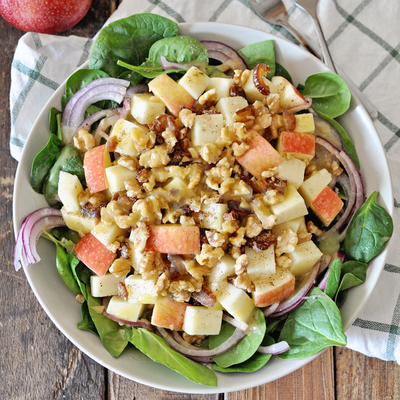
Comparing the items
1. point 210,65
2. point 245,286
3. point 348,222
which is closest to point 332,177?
point 348,222

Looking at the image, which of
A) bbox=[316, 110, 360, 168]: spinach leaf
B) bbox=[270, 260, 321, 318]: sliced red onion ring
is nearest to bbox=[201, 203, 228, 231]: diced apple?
bbox=[270, 260, 321, 318]: sliced red onion ring

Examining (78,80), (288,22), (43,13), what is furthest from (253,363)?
(43,13)

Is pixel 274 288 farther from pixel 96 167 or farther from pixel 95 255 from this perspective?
pixel 96 167

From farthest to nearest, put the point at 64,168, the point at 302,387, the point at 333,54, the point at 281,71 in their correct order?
the point at 333,54
the point at 302,387
the point at 281,71
the point at 64,168

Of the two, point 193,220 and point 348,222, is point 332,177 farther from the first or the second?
point 193,220

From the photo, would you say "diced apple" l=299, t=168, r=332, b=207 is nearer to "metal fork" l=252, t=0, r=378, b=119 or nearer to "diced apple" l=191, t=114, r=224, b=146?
"diced apple" l=191, t=114, r=224, b=146

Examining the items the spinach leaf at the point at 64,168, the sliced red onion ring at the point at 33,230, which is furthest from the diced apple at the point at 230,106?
the sliced red onion ring at the point at 33,230

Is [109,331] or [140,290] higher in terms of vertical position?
[140,290]
